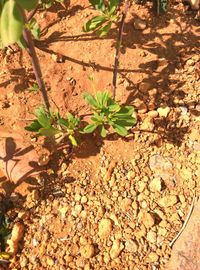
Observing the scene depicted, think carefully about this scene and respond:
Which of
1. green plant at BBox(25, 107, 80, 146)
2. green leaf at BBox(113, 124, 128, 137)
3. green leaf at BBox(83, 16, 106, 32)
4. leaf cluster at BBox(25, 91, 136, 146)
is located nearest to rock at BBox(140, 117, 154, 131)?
leaf cluster at BBox(25, 91, 136, 146)

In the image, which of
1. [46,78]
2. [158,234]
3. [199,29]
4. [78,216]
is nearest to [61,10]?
[46,78]

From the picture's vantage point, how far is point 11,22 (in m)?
1.15

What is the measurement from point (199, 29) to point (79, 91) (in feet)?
3.00

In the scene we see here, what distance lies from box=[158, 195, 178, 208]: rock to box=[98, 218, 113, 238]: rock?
0.95 ft

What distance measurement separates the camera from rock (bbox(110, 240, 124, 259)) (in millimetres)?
1980

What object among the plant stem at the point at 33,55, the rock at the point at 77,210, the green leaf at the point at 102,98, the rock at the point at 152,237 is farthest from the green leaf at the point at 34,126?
the rock at the point at 152,237

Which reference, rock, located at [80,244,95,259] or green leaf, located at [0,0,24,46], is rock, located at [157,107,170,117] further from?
green leaf, located at [0,0,24,46]

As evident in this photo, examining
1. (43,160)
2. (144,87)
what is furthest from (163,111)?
(43,160)

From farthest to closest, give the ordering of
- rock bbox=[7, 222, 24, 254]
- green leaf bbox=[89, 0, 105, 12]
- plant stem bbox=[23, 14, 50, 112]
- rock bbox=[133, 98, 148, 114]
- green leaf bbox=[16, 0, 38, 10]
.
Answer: rock bbox=[133, 98, 148, 114] < rock bbox=[7, 222, 24, 254] < green leaf bbox=[89, 0, 105, 12] < plant stem bbox=[23, 14, 50, 112] < green leaf bbox=[16, 0, 38, 10]

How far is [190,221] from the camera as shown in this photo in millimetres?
2012

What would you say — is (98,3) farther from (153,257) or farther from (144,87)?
(153,257)

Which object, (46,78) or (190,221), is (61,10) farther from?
(190,221)

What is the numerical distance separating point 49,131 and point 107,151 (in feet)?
1.20

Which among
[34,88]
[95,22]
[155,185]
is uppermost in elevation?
[95,22]
